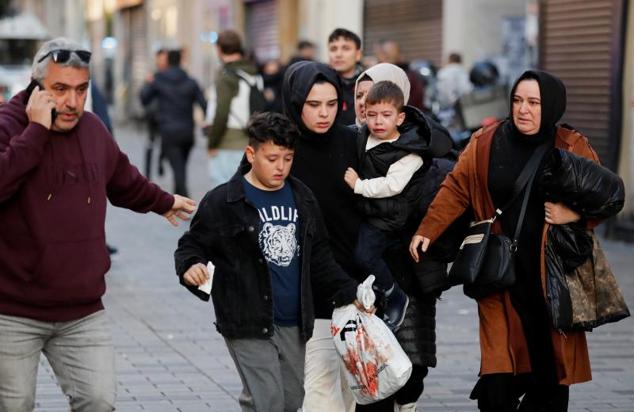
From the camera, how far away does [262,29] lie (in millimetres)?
32250

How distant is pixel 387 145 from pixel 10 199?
1.72 m

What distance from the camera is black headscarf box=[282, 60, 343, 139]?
19.6 ft

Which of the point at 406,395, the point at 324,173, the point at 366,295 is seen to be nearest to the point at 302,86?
the point at 324,173

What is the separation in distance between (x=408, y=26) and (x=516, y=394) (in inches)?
693

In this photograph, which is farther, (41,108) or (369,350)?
(369,350)

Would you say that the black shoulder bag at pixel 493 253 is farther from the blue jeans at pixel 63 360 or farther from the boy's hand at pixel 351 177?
the blue jeans at pixel 63 360

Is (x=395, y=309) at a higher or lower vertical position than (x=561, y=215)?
lower

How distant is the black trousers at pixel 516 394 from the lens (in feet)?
19.9

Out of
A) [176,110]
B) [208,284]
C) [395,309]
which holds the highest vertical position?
[208,284]

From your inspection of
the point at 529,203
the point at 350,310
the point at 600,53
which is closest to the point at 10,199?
the point at 350,310

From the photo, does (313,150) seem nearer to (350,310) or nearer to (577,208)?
(350,310)

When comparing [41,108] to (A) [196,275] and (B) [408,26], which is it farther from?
(B) [408,26]

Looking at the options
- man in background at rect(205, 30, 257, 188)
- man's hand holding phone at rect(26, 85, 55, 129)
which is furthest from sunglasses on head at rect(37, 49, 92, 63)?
man in background at rect(205, 30, 257, 188)

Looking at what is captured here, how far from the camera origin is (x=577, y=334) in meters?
6.05
